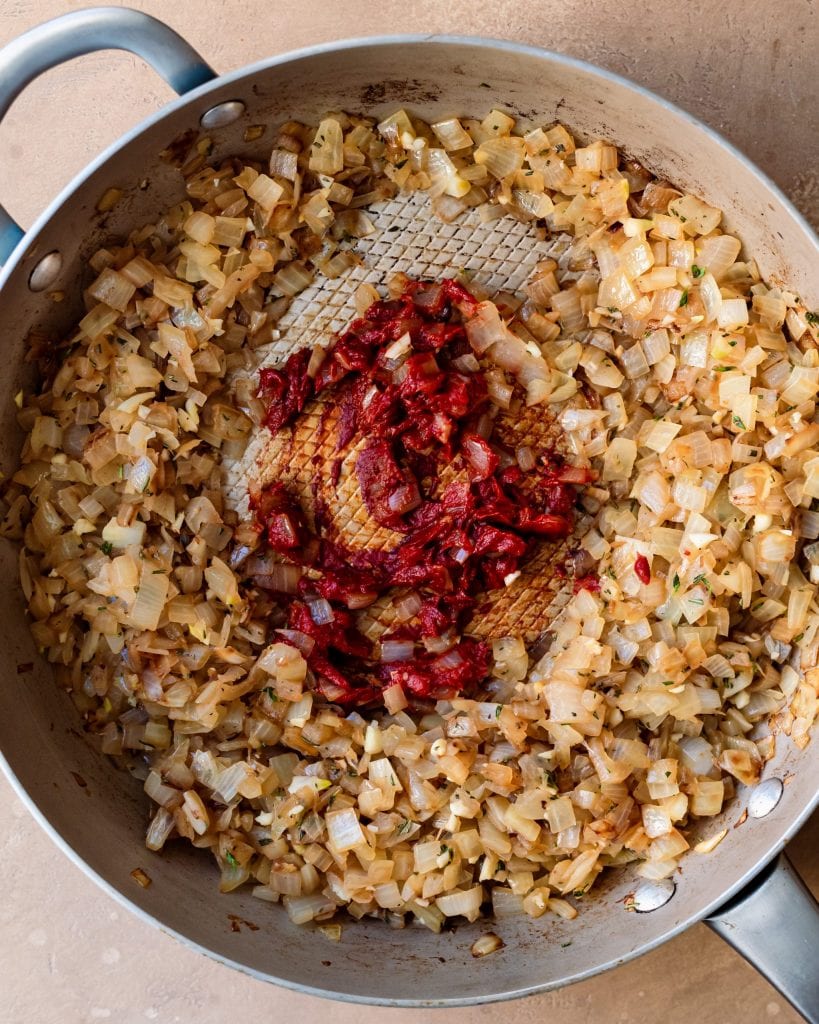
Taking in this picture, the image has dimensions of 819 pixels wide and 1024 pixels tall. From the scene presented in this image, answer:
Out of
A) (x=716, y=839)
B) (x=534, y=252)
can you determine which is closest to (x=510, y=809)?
(x=716, y=839)

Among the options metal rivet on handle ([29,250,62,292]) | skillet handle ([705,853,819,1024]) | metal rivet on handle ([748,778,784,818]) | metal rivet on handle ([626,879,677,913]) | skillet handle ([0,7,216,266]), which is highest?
skillet handle ([0,7,216,266])

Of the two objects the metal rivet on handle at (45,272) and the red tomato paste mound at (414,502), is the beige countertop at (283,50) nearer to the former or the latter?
the metal rivet on handle at (45,272)

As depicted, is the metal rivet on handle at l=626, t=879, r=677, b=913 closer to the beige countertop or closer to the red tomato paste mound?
the beige countertop

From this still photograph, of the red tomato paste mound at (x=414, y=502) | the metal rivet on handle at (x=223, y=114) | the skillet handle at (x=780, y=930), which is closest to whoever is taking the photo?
the skillet handle at (x=780, y=930)

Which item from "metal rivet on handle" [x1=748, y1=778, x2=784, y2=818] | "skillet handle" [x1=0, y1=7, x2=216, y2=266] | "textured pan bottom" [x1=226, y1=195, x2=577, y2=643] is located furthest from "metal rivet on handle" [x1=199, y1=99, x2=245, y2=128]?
"metal rivet on handle" [x1=748, y1=778, x2=784, y2=818]

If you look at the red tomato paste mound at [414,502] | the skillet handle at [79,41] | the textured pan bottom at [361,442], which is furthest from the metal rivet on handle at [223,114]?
the red tomato paste mound at [414,502]

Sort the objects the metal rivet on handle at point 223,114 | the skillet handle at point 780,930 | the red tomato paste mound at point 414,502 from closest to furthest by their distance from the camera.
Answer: the skillet handle at point 780,930 < the metal rivet on handle at point 223,114 < the red tomato paste mound at point 414,502

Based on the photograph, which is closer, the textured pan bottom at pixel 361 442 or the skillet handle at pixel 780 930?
the skillet handle at pixel 780 930
